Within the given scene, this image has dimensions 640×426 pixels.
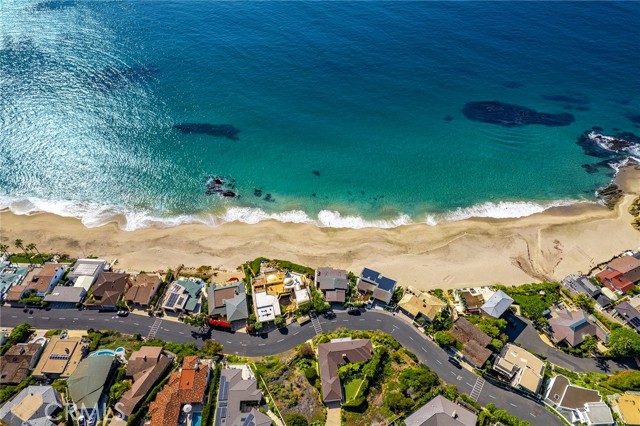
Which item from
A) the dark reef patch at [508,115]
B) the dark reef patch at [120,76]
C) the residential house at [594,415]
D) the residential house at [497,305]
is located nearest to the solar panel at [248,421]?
the residential house at [497,305]

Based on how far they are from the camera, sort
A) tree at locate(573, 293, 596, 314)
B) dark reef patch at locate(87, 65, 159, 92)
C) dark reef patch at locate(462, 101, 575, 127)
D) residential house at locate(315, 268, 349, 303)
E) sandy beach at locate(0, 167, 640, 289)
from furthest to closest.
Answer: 1. dark reef patch at locate(87, 65, 159, 92)
2. dark reef patch at locate(462, 101, 575, 127)
3. sandy beach at locate(0, 167, 640, 289)
4. tree at locate(573, 293, 596, 314)
5. residential house at locate(315, 268, 349, 303)

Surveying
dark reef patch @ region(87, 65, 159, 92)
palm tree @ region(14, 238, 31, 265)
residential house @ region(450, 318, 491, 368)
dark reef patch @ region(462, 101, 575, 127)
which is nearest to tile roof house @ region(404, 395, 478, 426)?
residential house @ region(450, 318, 491, 368)

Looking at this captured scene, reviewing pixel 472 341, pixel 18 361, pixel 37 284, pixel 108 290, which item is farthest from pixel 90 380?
pixel 472 341

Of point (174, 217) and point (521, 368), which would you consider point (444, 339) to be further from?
point (174, 217)

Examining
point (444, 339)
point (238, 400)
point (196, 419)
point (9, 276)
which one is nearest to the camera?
point (196, 419)

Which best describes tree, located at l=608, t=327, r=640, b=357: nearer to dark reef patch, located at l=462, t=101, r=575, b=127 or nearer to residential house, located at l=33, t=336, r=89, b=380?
dark reef patch, located at l=462, t=101, r=575, b=127

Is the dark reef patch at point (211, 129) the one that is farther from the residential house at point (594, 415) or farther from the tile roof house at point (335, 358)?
the residential house at point (594, 415)
